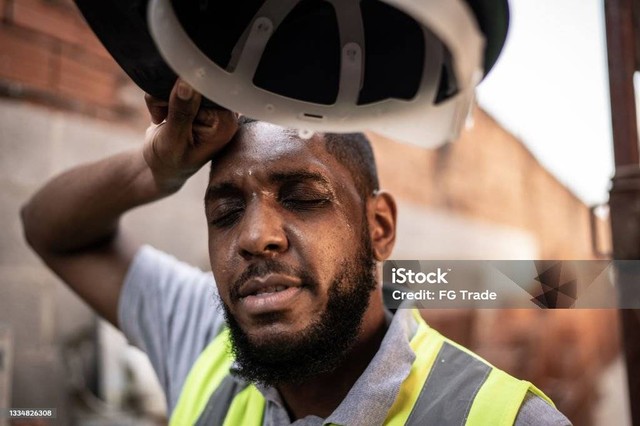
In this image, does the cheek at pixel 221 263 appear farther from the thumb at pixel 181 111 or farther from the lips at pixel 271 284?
the thumb at pixel 181 111

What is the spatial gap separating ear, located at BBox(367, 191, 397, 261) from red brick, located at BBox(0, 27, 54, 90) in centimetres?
90

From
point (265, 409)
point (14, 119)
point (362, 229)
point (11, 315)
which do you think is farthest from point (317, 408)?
point (14, 119)

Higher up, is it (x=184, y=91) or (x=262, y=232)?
(x=184, y=91)

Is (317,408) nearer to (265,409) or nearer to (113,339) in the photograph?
(265,409)

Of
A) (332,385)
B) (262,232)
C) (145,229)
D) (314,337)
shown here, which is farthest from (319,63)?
(145,229)

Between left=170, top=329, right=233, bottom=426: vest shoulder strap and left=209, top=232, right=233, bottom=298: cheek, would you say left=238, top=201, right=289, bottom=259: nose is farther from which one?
left=170, top=329, right=233, bottom=426: vest shoulder strap

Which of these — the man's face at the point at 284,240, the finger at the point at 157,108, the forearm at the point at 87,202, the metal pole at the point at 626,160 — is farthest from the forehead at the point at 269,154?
the metal pole at the point at 626,160

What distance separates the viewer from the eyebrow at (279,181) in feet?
3.00

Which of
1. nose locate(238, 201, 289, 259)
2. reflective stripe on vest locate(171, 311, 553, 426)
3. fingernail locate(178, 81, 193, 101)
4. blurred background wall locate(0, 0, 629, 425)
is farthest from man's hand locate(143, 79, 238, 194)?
reflective stripe on vest locate(171, 311, 553, 426)

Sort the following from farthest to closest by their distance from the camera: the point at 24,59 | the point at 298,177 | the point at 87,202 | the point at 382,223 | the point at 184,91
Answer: the point at 24,59, the point at 87,202, the point at 382,223, the point at 298,177, the point at 184,91

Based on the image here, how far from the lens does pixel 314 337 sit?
0.89m

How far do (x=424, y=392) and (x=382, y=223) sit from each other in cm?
28

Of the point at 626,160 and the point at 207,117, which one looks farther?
the point at 626,160

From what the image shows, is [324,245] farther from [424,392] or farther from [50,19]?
[50,19]
